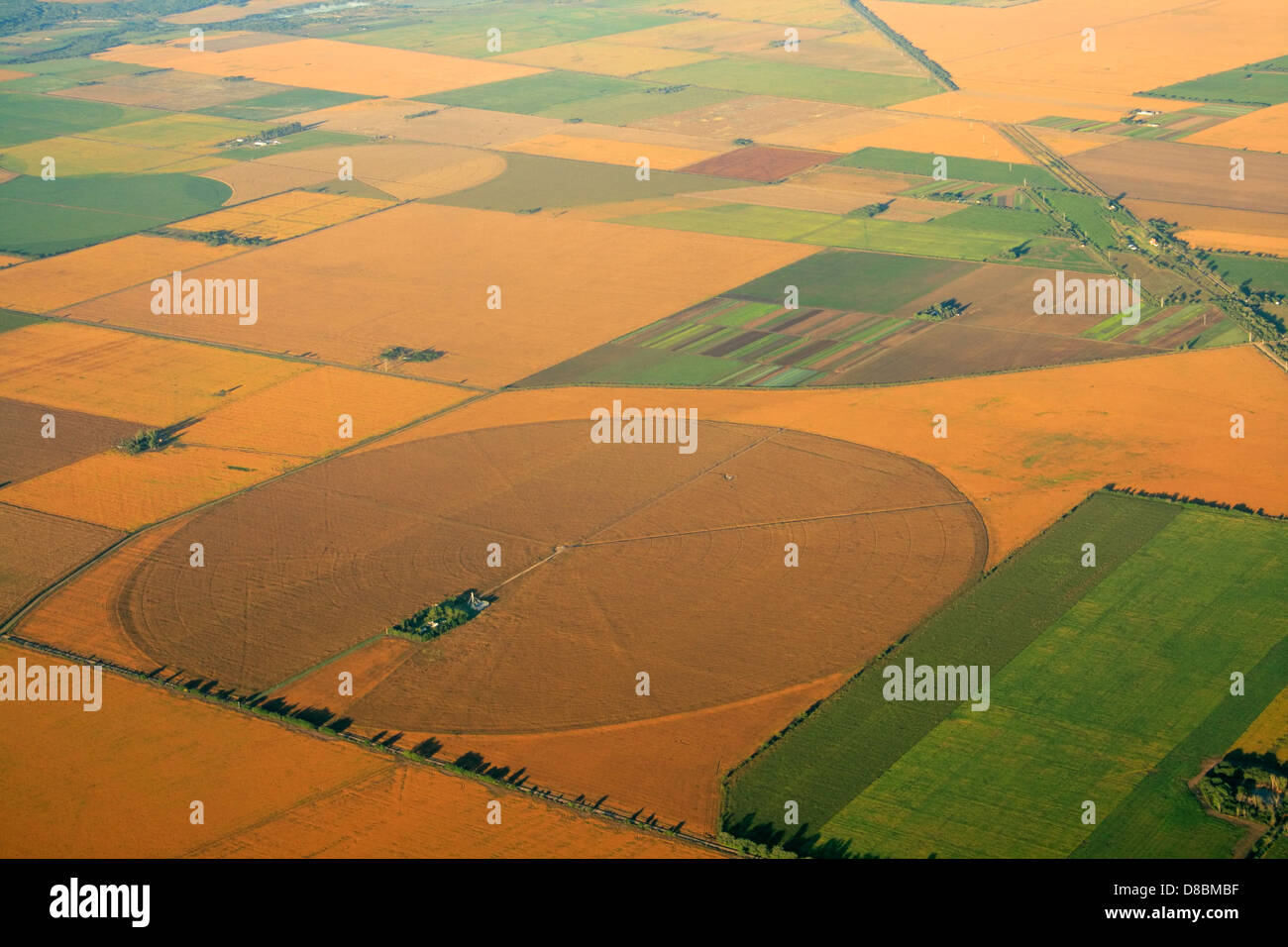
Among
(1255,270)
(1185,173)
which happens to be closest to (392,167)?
(1185,173)

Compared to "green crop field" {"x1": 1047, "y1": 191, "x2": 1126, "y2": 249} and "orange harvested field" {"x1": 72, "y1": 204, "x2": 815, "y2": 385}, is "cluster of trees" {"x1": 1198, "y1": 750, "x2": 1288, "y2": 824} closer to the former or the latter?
"orange harvested field" {"x1": 72, "y1": 204, "x2": 815, "y2": 385}

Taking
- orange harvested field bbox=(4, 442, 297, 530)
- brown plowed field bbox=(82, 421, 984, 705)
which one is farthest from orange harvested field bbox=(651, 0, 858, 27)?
orange harvested field bbox=(4, 442, 297, 530)

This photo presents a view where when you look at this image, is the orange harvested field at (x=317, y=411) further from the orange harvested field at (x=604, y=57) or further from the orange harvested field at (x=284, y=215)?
the orange harvested field at (x=604, y=57)

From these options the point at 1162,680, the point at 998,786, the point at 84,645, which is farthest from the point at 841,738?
the point at 84,645

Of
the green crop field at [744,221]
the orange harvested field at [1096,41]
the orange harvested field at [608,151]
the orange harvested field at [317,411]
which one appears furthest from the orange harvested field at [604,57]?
the orange harvested field at [317,411]

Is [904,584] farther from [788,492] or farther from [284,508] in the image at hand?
[284,508]
